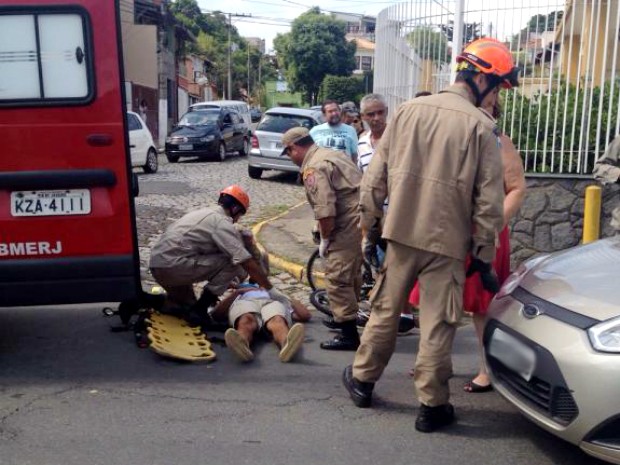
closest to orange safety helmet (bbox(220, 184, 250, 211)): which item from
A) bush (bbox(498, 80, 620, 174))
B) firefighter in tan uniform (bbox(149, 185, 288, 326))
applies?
firefighter in tan uniform (bbox(149, 185, 288, 326))

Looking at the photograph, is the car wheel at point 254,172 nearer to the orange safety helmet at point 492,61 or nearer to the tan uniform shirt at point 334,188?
the tan uniform shirt at point 334,188

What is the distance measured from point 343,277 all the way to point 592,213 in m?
3.07

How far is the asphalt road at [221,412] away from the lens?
11.8ft

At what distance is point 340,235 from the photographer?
5.22 meters

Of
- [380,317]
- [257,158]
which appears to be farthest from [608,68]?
[257,158]

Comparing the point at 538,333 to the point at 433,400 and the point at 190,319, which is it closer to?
the point at 433,400

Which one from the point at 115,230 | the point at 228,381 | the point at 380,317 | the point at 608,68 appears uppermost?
the point at 608,68

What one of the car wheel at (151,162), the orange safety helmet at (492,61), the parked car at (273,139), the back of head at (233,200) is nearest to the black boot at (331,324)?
the back of head at (233,200)

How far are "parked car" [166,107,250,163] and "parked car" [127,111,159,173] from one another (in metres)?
2.58

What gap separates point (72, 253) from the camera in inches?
177

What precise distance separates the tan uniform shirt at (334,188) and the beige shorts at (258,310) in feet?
2.18

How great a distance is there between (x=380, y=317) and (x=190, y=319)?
6.80 ft

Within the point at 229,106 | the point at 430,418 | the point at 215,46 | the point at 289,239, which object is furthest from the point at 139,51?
the point at 215,46

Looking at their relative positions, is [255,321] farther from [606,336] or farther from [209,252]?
[606,336]
